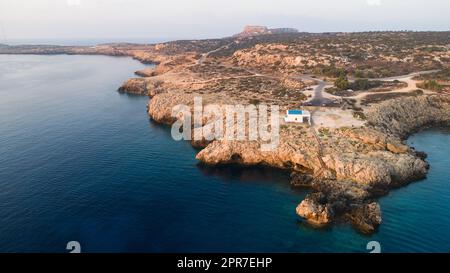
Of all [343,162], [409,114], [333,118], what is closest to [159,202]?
[343,162]

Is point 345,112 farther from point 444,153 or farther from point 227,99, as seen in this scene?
point 227,99

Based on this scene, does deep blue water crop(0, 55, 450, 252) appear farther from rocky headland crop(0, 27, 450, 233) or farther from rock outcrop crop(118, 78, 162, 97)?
rock outcrop crop(118, 78, 162, 97)

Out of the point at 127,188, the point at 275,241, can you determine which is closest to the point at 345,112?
the point at 275,241

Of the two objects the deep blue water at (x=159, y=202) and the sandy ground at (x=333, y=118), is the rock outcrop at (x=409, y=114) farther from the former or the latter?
the deep blue water at (x=159, y=202)

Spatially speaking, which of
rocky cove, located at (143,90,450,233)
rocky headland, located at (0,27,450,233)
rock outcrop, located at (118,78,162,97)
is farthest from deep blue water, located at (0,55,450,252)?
rock outcrop, located at (118,78,162,97)

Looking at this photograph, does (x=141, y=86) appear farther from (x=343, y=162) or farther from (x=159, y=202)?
(x=343, y=162)

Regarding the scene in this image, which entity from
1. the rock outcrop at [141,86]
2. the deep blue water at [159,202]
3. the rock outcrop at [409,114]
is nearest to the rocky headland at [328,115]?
the rock outcrop at [409,114]

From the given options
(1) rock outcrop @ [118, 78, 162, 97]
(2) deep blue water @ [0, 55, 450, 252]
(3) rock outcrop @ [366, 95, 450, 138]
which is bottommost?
(2) deep blue water @ [0, 55, 450, 252]
